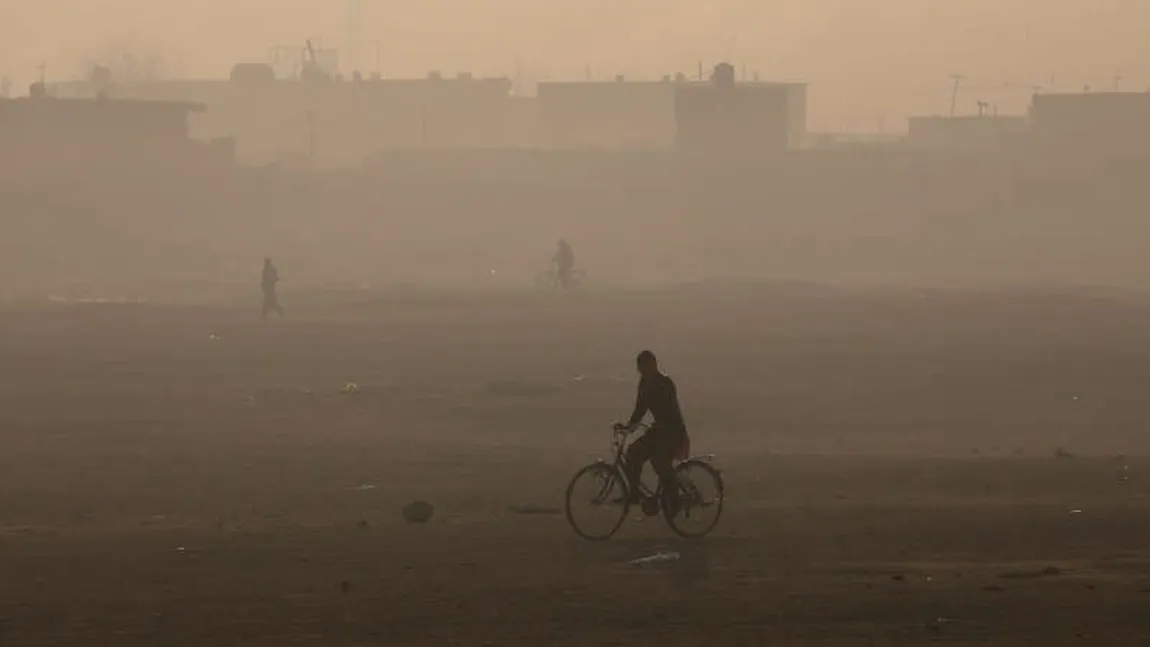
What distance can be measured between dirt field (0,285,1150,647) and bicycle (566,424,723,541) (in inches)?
10.0

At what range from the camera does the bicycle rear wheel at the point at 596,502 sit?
58.5ft

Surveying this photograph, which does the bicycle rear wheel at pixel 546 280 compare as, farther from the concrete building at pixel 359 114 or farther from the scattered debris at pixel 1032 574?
the concrete building at pixel 359 114

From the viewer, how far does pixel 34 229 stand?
297 feet

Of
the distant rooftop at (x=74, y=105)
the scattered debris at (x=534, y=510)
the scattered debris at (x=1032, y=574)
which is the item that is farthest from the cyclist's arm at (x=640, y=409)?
the distant rooftop at (x=74, y=105)

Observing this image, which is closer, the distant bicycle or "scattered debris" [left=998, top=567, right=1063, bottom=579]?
"scattered debris" [left=998, top=567, right=1063, bottom=579]

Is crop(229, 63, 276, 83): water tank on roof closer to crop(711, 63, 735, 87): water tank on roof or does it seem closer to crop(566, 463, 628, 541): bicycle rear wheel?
crop(711, 63, 735, 87): water tank on roof

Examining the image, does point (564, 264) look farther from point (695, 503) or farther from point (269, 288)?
point (695, 503)

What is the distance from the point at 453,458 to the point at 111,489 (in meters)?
4.88

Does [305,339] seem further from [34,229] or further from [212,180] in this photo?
[212,180]

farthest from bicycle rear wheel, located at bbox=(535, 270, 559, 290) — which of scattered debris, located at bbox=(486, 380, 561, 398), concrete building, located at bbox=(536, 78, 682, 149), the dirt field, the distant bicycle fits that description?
concrete building, located at bbox=(536, 78, 682, 149)

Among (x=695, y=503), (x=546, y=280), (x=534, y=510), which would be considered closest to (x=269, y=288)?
(x=546, y=280)

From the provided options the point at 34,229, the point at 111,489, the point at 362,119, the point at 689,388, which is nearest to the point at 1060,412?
the point at 689,388

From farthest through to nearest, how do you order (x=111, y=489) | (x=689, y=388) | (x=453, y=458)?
(x=689, y=388) < (x=453, y=458) < (x=111, y=489)

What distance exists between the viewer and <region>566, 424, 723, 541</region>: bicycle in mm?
17828
